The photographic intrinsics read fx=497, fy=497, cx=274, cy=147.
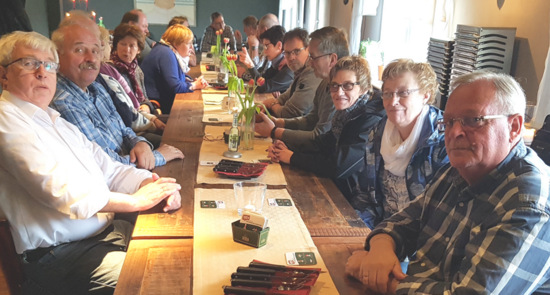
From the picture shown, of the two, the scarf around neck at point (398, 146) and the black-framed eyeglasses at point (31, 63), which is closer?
the black-framed eyeglasses at point (31, 63)

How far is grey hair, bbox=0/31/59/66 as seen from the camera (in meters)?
1.87

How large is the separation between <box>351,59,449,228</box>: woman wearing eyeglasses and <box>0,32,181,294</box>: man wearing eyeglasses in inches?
36.5

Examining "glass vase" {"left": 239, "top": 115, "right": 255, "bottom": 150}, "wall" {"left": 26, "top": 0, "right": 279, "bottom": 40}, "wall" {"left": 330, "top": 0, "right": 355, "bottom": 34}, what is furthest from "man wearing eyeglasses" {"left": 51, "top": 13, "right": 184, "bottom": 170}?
"wall" {"left": 26, "top": 0, "right": 279, "bottom": 40}

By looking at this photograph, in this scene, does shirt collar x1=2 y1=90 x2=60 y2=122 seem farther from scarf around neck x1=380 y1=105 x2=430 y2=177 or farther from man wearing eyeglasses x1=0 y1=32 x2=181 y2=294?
scarf around neck x1=380 y1=105 x2=430 y2=177

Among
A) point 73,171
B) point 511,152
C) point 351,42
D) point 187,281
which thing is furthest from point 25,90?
point 351,42

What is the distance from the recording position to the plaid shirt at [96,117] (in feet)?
7.91

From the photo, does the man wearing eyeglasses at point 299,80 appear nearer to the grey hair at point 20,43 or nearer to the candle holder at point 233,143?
the candle holder at point 233,143

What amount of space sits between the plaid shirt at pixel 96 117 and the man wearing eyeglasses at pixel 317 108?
0.78m

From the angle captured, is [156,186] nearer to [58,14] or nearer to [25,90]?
[25,90]

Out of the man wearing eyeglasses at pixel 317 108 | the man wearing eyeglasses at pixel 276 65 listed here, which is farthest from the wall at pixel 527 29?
the man wearing eyeglasses at pixel 276 65

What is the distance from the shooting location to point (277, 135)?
9.89ft

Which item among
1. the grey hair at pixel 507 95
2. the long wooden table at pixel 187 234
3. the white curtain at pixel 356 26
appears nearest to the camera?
the grey hair at pixel 507 95

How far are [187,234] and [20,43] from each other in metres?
1.00

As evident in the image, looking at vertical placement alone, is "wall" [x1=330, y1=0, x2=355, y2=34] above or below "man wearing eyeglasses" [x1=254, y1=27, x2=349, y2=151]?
above
